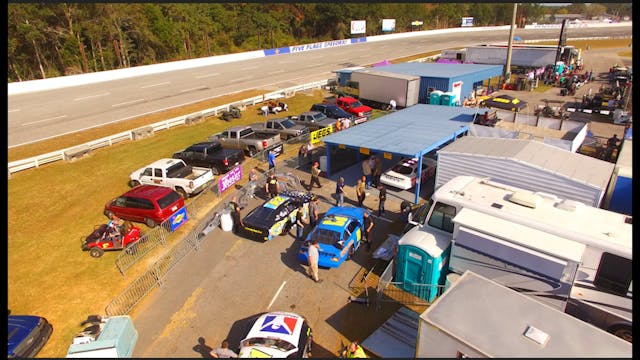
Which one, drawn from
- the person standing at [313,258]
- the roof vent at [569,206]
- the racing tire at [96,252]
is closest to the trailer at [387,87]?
the roof vent at [569,206]

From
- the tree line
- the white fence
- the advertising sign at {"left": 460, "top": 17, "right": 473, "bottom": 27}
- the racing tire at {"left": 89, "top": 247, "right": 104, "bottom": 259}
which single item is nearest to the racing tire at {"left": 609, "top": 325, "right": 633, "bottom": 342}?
the racing tire at {"left": 89, "top": 247, "right": 104, "bottom": 259}

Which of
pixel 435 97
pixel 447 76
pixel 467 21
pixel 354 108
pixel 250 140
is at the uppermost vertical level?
pixel 467 21

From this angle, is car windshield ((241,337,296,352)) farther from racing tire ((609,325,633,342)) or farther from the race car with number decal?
racing tire ((609,325,633,342))

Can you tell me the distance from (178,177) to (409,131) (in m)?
12.8

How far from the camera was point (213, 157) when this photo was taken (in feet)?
69.3

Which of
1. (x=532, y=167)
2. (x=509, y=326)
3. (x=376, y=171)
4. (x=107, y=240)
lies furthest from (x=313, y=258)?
(x=107, y=240)

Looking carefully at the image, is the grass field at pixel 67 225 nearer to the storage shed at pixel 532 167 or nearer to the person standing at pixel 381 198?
the person standing at pixel 381 198

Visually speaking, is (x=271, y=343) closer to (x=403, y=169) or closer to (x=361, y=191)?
(x=361, y=191)

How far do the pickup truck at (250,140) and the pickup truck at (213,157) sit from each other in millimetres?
1833

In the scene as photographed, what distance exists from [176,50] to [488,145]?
76.5m

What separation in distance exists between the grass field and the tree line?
138 feet

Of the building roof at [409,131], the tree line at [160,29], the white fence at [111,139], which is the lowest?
the white fence at [111,139]

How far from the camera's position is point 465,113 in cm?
2358

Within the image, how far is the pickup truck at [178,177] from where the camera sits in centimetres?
1881
